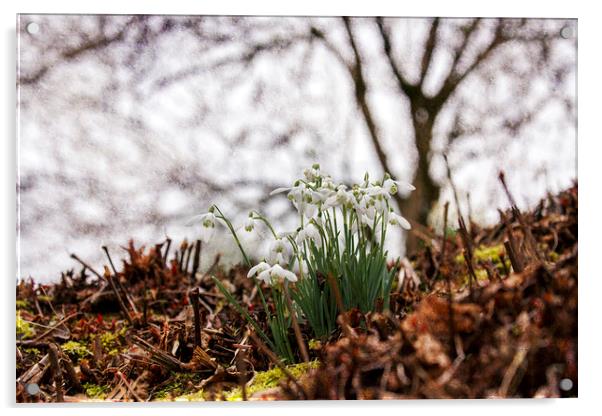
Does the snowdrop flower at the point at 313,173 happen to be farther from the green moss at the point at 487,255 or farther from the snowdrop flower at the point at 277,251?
the green moss at the point at 487,255

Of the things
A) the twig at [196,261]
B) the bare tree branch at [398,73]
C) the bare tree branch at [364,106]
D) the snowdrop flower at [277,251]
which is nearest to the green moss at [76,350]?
the twig at [196,261]

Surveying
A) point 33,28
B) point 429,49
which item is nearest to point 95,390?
point 33,28

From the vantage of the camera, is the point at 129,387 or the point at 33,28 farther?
the point at 33,28

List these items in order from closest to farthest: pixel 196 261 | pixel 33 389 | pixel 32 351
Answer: pixel 33 389 < pixel 32 351 < pixel 196 261

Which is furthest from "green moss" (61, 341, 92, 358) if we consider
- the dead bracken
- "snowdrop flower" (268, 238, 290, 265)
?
"snowdrop flower" (268, 238, 290, 265)

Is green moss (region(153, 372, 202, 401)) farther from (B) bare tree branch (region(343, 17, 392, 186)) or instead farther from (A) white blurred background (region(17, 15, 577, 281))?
(B) bare tree branch (region(343, 17, 392, 186))

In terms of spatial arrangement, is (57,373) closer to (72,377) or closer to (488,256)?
(72,377)

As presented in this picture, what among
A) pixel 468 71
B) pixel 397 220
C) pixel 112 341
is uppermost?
pixel 468 71
